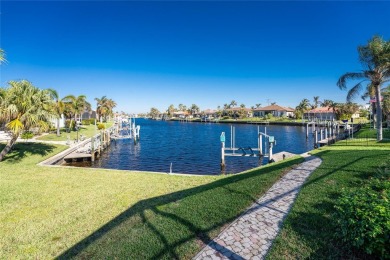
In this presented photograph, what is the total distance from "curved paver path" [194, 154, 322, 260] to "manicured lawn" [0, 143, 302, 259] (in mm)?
330

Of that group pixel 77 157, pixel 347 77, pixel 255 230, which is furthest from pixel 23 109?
pixel 347 77

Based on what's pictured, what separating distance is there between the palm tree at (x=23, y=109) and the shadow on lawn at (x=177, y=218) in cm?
1327

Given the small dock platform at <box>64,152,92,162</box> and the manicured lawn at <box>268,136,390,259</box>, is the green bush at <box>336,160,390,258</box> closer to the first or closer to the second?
the manicured lawn at <box>268,136,390,259</box>

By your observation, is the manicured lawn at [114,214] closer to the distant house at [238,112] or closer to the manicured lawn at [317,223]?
the manicured lawn at [317,223]

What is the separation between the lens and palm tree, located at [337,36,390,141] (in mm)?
21453

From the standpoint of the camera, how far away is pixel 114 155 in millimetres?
31359

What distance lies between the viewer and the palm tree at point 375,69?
21.5m

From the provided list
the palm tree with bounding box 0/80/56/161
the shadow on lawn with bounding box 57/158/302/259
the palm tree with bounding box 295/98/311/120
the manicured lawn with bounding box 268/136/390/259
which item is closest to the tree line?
the palm tree with bounding box 0/80/56/161

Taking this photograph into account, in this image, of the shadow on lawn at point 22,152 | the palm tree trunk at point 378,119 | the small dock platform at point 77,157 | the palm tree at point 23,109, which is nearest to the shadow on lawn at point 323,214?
the palm tree trunk at point 378,119

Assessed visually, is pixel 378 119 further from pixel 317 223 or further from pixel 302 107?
pixel 302 107

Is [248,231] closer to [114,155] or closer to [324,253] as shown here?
[324,253]

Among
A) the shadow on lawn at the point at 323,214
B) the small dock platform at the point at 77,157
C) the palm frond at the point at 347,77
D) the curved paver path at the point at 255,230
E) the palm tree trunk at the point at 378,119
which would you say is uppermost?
the palm frond at the point at 347,77

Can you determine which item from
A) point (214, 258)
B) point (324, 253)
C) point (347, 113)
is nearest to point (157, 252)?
point (214, 258)

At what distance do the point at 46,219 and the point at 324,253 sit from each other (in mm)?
8502
